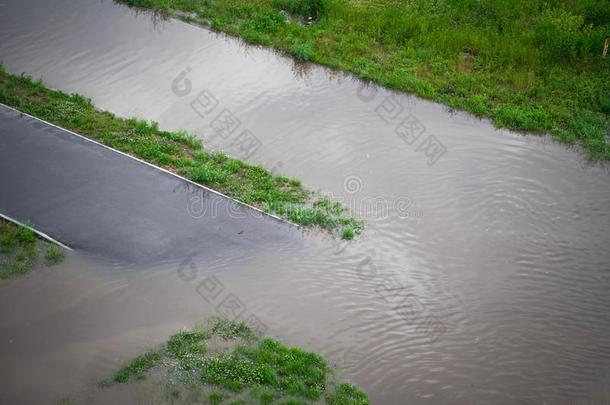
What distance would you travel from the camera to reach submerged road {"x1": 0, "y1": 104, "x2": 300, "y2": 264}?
7543 mm

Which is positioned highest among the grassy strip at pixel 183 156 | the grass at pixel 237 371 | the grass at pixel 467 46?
the grass at pixel 467 46

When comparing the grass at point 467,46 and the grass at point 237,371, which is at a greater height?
the grass at point 467,46

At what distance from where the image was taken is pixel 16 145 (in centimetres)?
870

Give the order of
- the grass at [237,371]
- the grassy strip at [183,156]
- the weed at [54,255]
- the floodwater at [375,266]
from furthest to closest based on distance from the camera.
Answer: the grassy strip at [183,156] < the weed at [54,255] < the floodwater at [375,266] < the grass at [237,371]

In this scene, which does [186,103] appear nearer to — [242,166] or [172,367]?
[242,166]

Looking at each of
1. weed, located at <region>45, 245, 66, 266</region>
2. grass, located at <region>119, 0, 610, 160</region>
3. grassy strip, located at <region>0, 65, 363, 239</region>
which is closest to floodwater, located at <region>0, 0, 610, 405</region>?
weed, located at <region>45, 245, 66, 266</region>

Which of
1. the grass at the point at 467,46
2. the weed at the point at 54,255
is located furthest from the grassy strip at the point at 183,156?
the grass at the point at 467,46

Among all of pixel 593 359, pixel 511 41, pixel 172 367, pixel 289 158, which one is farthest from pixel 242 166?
pixel 511 41

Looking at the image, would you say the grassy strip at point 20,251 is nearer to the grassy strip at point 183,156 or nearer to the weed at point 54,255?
the weed at point 54,255

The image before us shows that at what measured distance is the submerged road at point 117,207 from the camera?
24.7 feet

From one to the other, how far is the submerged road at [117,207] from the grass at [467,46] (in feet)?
13.3

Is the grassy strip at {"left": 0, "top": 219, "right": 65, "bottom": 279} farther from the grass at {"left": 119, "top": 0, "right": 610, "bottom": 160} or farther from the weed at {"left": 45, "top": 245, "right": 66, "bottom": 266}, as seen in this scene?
the grass at {"left": 119, "top": 0, "right": 610, "bottom": 160}

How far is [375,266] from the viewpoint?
752 centimetres

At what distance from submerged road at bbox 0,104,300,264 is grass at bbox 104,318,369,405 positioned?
4.31 ft
